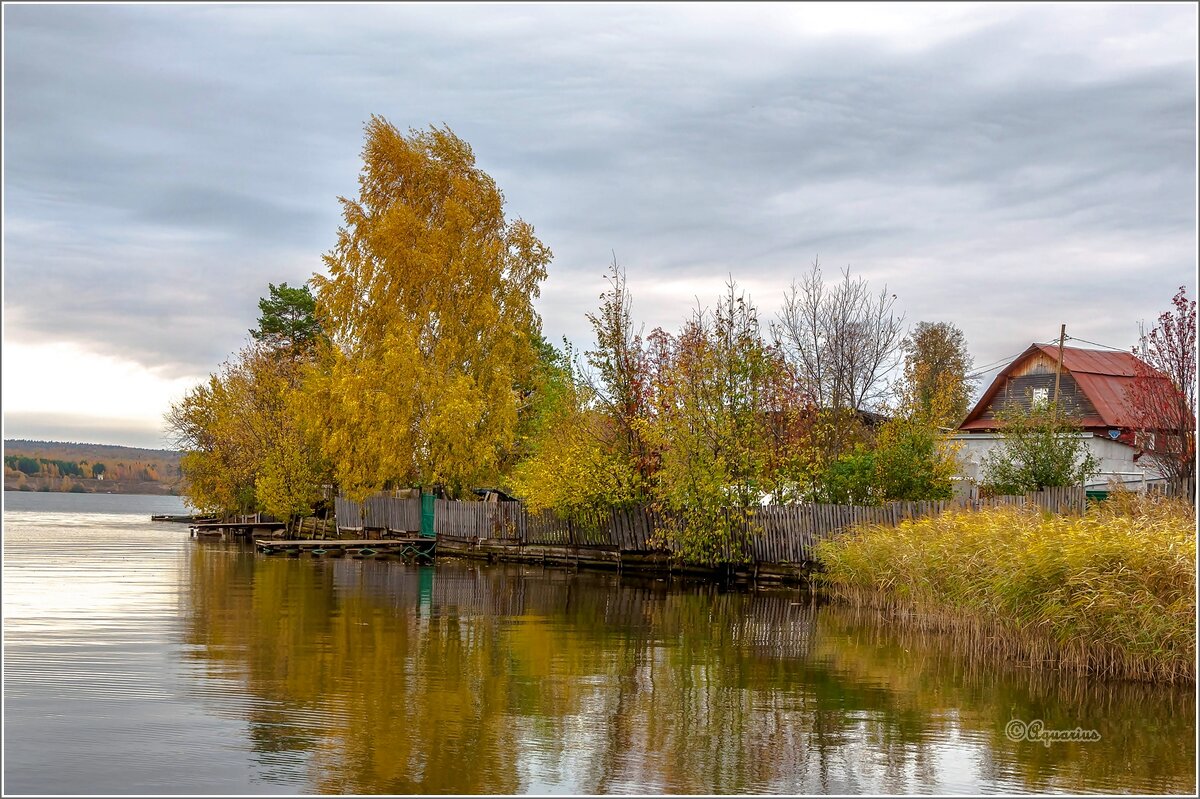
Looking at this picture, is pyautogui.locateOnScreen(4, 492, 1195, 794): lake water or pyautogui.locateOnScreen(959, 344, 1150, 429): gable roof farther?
pyautogui.locateOnScreen(959, 344, 1150, 429): gable roof

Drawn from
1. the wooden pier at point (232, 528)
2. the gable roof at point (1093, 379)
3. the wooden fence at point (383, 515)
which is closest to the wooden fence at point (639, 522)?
the wooden fence at point (383, 515)

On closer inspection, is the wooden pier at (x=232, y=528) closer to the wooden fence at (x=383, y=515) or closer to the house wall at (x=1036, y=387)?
the wooden fence at (x=383, y=515)

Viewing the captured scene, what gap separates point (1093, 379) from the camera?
175ft

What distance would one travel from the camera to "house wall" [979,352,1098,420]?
174ft

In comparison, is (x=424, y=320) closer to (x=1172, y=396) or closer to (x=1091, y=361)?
(x=1172, y=396)

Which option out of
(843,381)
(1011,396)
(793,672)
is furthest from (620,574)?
(1011,396)

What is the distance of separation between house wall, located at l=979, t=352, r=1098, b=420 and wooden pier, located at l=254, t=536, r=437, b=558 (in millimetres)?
Answer: 26419

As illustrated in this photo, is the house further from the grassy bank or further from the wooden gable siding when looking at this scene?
the grassy bank

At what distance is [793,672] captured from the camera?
1509 centimetres

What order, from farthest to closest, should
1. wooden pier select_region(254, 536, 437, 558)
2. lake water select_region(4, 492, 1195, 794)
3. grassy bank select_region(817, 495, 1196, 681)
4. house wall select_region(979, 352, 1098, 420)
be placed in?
house wall select_region(979, 352, 1098, 420), wooden pier select_region(254, 536, 437, 558), grassy bank select_region(817, 495, 1196, 681), lake water select_region(4, 492, 1195, 794)

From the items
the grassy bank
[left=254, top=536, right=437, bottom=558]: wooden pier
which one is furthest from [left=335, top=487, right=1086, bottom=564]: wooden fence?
the grassy bank

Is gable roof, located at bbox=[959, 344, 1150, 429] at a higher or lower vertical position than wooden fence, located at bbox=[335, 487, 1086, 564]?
higher

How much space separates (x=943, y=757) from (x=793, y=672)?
4.71 meters

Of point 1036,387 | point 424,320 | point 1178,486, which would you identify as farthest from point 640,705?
point 1036,387
